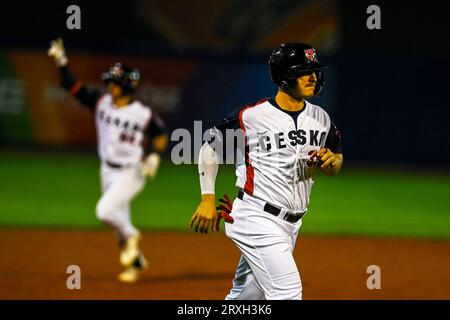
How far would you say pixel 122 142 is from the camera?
9.60 metres

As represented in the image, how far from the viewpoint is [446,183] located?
60.1ft

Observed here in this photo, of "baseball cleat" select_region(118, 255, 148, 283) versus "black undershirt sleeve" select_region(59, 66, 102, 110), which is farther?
"black undershirt sleeve" select_region(59, 66, 102, 110)

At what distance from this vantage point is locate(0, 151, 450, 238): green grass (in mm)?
13156

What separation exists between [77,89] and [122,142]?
831 mm

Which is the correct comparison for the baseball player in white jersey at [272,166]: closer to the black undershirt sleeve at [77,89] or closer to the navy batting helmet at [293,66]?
the navy batting helmet at [293,66]

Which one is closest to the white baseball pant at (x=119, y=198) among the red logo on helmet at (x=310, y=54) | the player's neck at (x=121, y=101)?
the player's neck at (x=121, y=101)

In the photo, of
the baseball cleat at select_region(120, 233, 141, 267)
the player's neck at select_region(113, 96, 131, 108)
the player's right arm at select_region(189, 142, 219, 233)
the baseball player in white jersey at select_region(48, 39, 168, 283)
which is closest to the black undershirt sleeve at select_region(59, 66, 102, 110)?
the baseball player in white jersey at select_region(48, 39, 168, 283)

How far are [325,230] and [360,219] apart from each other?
1.25 metres

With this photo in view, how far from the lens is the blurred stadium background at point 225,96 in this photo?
14.7m

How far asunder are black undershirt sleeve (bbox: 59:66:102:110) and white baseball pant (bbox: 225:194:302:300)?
Answer: 431 centimetres

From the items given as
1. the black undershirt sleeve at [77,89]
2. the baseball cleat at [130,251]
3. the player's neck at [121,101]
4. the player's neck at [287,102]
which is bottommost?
the baseball cleat at [130,251]

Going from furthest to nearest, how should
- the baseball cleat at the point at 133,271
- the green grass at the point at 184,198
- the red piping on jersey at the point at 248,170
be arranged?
the green grass at the point at 184,198, the baseball cleat at the point at 133,271, the red piping on jersey at the point at 248,170

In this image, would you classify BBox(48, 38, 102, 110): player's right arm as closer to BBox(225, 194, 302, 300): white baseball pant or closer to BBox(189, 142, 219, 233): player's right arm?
BBox(189, 142, 219, 233): player's right arm
